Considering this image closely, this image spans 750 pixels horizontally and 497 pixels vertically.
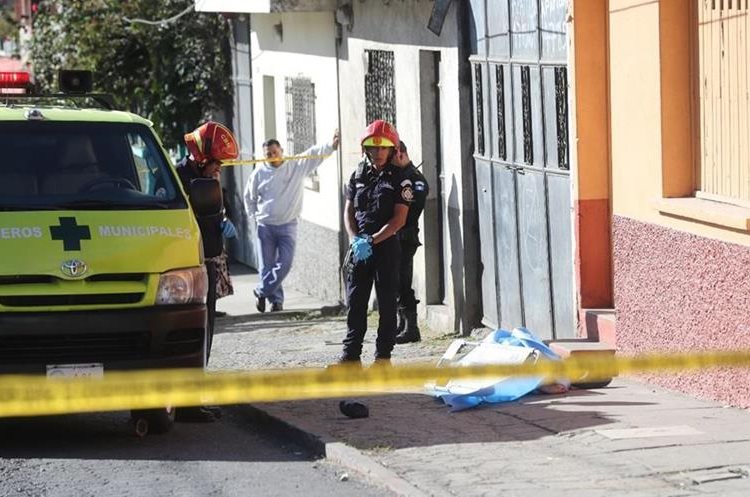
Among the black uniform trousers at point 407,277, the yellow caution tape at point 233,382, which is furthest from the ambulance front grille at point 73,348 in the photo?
the black uniform trousers at point 407,277

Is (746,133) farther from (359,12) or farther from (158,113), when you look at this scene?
(158,113)

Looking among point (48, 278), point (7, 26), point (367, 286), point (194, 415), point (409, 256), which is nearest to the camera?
point (48, 278)

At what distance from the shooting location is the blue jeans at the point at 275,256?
16.8 meters

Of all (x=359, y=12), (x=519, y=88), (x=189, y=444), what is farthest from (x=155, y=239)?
(x=359, y=12)

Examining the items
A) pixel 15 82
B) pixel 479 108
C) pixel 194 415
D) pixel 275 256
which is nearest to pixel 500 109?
pixel 479 108

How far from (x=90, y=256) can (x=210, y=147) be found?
2.21 m

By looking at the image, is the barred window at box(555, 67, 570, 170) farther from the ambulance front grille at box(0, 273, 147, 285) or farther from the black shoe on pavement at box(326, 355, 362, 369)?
the ambulance front grille at box(0, 273, 147, 285)

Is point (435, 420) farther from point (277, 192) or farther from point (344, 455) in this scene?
point (277, 192)

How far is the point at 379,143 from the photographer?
10.4 metres

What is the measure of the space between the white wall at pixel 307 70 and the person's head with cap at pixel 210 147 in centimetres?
613

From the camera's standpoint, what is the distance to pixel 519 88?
12.4 meters

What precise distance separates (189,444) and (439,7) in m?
5.32

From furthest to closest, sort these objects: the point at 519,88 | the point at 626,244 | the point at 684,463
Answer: the point at 519,88 < the point at 626,244 < the point at 684,463

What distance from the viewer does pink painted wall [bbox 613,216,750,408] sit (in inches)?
352
